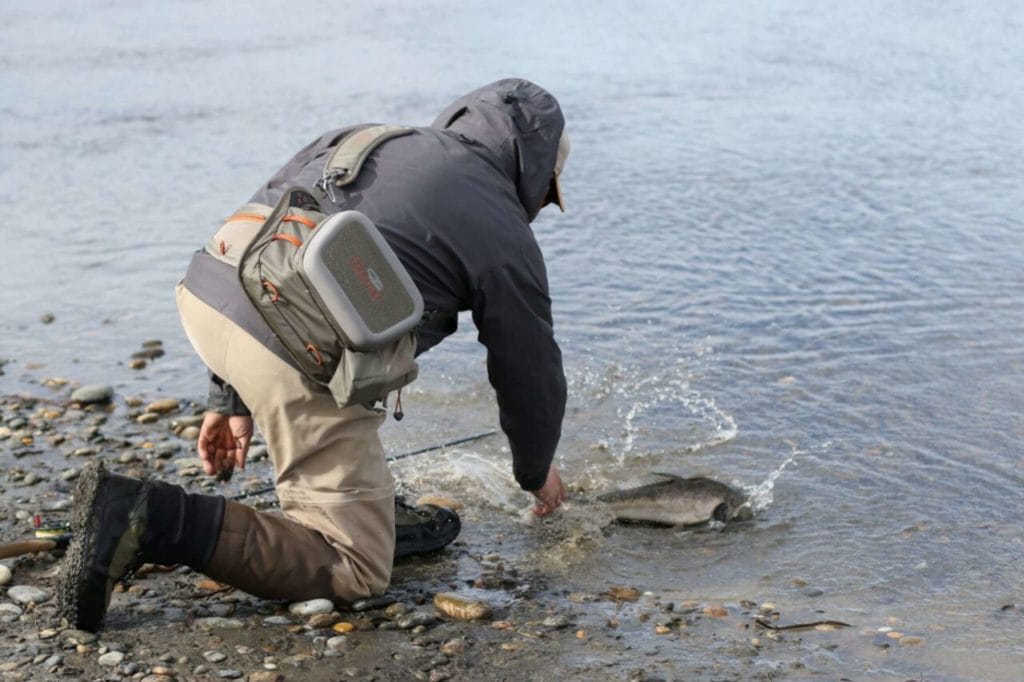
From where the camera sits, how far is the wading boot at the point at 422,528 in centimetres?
476

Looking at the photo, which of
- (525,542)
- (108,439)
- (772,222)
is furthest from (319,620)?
(772,222)

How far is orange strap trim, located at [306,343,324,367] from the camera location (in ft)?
12.9

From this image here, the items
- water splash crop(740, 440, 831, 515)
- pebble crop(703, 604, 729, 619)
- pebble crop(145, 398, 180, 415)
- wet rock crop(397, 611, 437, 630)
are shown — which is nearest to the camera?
wet rock crop(397, 611, 437, 630)

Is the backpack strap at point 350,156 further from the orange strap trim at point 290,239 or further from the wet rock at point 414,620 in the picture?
the wet rock at point 414,620

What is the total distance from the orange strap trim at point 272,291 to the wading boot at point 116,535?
710 millimetres

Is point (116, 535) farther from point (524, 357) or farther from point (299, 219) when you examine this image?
point (524, 357)

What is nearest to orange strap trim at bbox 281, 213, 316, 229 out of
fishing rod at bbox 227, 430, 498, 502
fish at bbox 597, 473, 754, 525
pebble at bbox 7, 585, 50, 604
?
pebble at bbox 7, 585, 50, 604

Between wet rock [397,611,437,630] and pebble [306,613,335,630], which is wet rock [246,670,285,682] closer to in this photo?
pebble [306,613,335,630]

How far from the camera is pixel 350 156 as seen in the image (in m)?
4.13

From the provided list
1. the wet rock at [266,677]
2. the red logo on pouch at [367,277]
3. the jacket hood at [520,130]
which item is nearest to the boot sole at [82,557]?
the wet rock at [266,677]

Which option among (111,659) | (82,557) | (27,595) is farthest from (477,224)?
(27,595)

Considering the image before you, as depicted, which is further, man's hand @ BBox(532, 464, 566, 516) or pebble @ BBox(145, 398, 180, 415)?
pebble @ BBox(145, 398, 180, 415)

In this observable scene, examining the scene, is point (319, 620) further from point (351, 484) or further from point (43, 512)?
point (43, 512)

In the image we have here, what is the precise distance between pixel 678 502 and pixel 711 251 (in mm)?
3996
